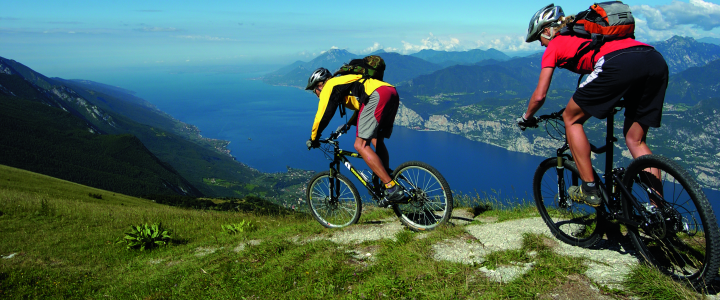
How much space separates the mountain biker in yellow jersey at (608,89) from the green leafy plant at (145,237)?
6.33 meters

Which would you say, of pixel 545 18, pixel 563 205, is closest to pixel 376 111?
pixel 545 18

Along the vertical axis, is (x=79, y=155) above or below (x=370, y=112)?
below

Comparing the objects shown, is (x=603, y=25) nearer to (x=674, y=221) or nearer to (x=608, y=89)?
(x=608, y=89)

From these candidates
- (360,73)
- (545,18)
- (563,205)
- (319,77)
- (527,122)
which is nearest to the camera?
(545,18)

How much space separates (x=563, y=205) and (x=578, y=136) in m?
1.26

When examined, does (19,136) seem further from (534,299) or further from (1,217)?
(534,299)

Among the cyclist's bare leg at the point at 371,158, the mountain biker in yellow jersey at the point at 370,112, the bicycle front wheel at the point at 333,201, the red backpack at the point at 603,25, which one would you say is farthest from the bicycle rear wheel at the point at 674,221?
the bicycle front wheel at the point at 333,201

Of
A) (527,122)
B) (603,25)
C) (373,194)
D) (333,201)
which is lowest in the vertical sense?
(333,201)

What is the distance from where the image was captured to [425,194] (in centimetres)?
512

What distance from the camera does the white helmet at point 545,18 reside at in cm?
407

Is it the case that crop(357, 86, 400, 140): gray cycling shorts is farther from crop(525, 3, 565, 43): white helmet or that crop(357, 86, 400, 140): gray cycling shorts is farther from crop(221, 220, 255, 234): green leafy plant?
crop(221, 220, 255, 234): green leafy plant

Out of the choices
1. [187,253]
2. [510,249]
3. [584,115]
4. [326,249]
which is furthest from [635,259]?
[187,253]

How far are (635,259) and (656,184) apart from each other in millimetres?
800

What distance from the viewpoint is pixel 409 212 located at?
557 centimetres
